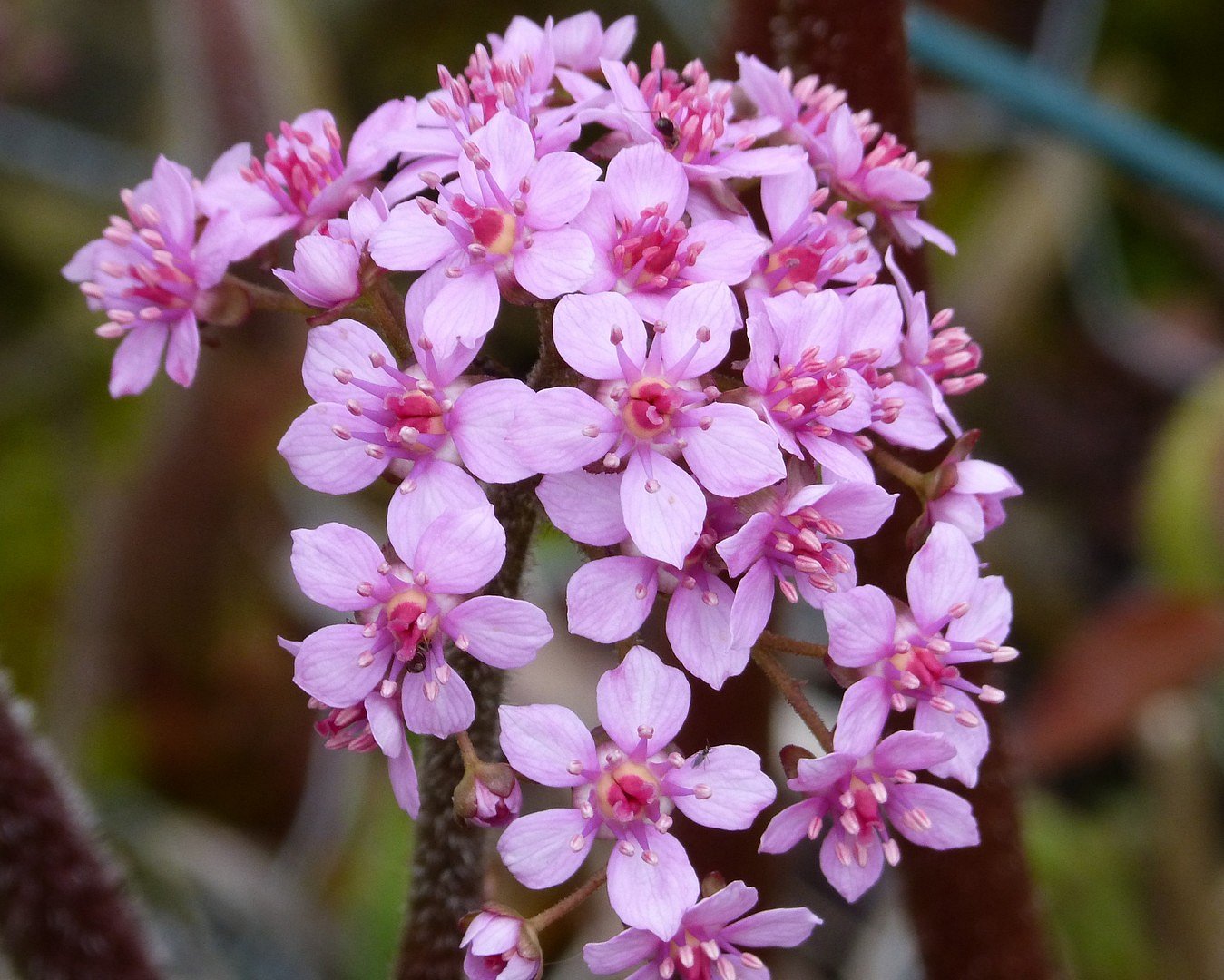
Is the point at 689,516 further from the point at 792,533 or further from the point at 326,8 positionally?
the point at 326,8

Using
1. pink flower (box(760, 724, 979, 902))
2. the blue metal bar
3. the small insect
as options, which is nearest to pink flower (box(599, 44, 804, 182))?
the small insect

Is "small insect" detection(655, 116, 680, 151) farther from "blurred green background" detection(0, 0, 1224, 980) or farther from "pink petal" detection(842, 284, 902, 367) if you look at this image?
"blurred green background" detection(0, 0, 1224, 980)

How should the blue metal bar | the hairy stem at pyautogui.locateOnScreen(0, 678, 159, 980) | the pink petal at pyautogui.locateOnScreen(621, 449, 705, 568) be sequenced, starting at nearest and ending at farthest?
the pink petal at pyautogui.locateOnScreen(621, 449, 705, 568), the hairy stem at pyautogui.locateOnScreen(0, 678, 159, 980), the blue metal bar

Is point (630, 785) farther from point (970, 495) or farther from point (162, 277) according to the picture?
point (162, 277)

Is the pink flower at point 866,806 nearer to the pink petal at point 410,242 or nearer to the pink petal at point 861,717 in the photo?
the pink petal at point 861,717

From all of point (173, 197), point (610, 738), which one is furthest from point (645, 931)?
point (173, 197)
